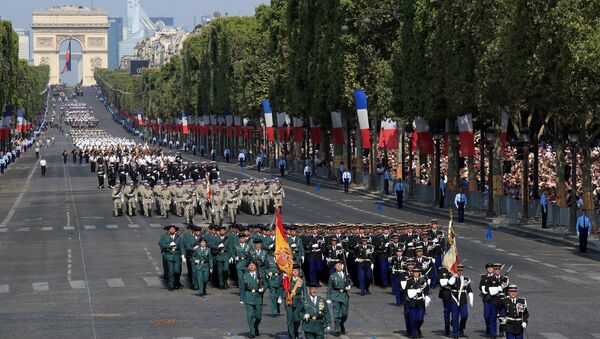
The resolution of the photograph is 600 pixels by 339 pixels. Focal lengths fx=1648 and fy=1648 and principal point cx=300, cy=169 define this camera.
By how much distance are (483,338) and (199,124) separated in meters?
154

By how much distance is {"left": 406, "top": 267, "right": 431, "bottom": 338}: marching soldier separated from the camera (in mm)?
32719

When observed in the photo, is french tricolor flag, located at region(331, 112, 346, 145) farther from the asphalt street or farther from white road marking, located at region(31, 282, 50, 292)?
white road marking, located at region(31, 282, 50, 292)

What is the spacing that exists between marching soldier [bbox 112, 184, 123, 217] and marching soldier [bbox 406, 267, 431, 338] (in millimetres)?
42470

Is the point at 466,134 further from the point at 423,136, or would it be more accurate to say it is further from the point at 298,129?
the point at 298,129

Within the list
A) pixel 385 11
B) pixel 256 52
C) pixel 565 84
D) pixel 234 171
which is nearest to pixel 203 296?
pixel 565 84

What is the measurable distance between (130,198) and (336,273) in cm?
4218

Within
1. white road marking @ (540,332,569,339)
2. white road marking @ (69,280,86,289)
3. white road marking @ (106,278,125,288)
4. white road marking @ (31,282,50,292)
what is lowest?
white road marking @ (31,282,50,292)

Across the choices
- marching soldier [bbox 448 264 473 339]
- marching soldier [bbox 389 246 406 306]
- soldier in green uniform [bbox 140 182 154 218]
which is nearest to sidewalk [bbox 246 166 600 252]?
soldier in green uniform [bbox 140 182 154 218]

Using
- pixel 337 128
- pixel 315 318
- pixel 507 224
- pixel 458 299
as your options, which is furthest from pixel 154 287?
pixel 337 128

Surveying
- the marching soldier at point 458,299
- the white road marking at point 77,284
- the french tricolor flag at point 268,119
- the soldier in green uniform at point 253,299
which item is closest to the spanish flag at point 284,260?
the soldier in green uniform at point 253,299

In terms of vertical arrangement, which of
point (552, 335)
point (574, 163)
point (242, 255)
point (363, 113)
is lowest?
point (552, 335)

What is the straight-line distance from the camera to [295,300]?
31.6 metres

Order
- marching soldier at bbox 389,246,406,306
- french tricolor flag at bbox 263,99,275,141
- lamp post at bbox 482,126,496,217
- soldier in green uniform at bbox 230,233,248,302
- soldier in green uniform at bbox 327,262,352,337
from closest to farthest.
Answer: soldier in green uniform at bbox 327,262,352,337, marching soldier at bbox 389,246,406,306, soldier in green uniform at bbox 230,233,248,302, lamp post at bbox 482,126,496,217, french tricolor flag at bbox 263,99,275,141

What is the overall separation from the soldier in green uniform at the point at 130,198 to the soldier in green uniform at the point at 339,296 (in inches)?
1642
